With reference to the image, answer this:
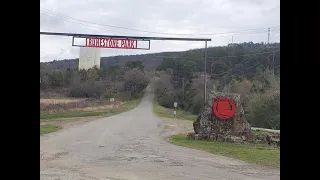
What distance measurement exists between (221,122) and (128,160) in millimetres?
5590

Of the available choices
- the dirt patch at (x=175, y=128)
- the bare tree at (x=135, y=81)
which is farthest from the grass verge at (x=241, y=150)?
the bare tree at (x=135, y=81)

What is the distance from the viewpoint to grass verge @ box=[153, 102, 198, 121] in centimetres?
2529

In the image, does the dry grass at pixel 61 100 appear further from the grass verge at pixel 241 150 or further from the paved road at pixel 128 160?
the grass verge at pixel 241 150

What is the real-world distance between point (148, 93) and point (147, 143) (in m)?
13.7

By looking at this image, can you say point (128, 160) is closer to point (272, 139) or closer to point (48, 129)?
point (272, 139)

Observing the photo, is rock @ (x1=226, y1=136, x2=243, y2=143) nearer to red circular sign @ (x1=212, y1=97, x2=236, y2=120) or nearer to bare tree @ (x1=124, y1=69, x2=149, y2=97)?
red circular sign @ (x1=212, y1=97, x2=236, y2=120)

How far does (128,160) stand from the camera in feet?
34.8

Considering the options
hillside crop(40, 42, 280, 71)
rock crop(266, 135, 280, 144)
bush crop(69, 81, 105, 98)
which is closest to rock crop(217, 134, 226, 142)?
rock crop(266, 135, 280, 144)

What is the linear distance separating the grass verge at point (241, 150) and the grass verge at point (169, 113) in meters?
9.02

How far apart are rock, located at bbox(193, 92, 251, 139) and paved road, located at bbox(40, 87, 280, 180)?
1.82 m

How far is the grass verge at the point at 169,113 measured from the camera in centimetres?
2529
